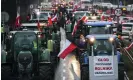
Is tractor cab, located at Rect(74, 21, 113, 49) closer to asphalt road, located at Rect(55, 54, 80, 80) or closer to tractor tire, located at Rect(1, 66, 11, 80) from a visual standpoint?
asphalt road, located at Rect(55, 54, 80, 80)

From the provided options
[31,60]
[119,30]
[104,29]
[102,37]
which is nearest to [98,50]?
[102,37]

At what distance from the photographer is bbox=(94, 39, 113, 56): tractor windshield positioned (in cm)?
1642

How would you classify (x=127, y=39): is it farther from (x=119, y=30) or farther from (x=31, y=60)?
(x=31, y=60)

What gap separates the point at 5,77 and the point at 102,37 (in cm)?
398

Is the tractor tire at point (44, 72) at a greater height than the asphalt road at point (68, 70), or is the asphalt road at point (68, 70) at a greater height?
the tractor tire at point (44, 72)

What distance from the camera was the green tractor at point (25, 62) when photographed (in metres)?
17.1

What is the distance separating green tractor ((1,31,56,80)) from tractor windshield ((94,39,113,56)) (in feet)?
7.11

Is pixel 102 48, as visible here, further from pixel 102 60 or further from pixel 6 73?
pixel 6 73

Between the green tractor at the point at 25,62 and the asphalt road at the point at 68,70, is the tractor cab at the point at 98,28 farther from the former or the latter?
the green tractor at the point at 25,62

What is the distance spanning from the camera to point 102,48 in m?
16.5

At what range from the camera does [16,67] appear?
17.5 m

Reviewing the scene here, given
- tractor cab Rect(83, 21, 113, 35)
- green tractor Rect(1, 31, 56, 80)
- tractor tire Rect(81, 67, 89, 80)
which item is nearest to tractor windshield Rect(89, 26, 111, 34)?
tractor cab Rect(83, 21, 113, 35)

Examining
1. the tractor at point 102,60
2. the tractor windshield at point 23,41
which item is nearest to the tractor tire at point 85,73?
the tractor at point 102,60

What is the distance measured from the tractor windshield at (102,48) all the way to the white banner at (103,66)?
0.68 ft
